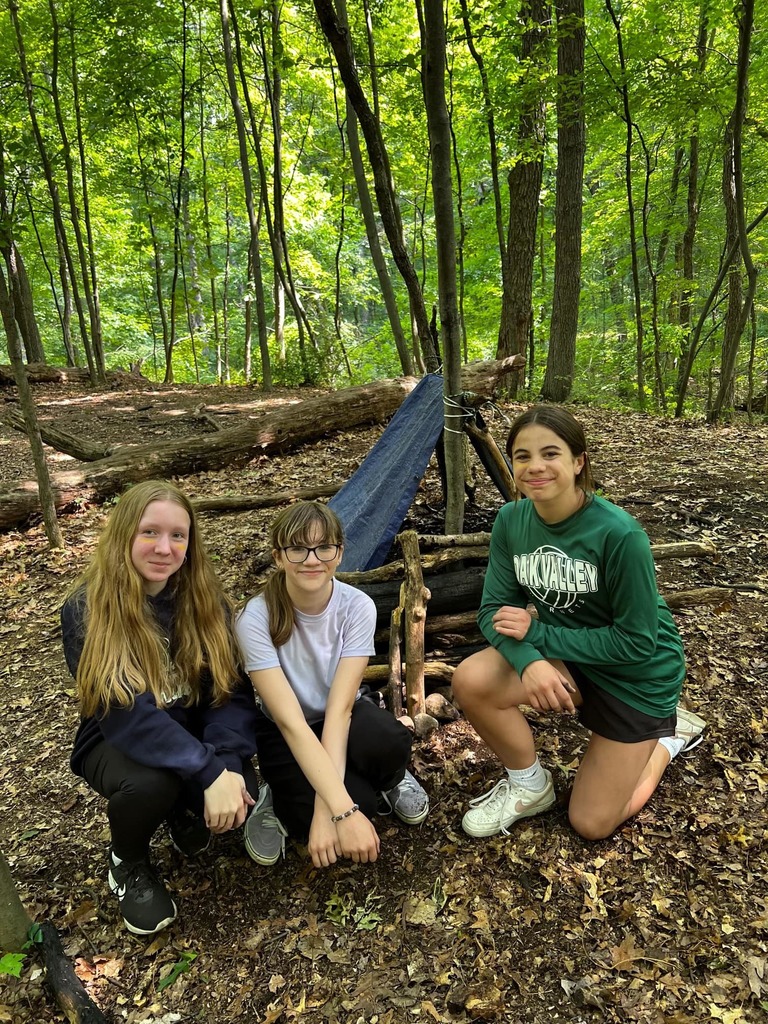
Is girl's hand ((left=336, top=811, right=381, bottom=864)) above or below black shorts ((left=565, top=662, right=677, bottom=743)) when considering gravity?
below

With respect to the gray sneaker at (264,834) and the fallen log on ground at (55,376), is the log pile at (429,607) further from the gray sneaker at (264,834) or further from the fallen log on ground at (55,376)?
the fallen log on ground at (55,376)

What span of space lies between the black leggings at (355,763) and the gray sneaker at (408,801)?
0.39 ft

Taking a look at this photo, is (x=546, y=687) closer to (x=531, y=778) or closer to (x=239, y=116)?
(x=531, y=778)

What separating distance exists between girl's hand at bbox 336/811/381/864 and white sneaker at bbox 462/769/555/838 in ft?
1.36

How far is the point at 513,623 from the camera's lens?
1783mm

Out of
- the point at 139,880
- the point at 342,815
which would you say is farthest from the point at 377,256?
the point at 139,880

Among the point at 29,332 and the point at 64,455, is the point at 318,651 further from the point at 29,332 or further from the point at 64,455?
the point at 29,332

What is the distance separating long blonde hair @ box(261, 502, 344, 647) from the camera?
1781 mm

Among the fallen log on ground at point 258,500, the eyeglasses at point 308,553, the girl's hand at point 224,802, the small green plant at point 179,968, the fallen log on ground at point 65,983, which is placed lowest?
the small green plant at point 179,968

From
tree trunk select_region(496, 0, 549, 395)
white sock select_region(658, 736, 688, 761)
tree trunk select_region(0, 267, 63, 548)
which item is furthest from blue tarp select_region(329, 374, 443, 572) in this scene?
tree trunk select_region(496, 0, 549, 395)

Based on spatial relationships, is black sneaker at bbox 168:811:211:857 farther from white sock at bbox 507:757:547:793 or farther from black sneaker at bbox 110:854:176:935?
white sock at bbox 507:757:547:793

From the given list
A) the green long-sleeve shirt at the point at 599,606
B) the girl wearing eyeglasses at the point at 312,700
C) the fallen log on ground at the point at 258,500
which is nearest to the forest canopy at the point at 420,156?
the fallen log on ground at the point at 258,500

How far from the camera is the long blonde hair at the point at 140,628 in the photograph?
5.29 ft

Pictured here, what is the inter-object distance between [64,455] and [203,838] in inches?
229
